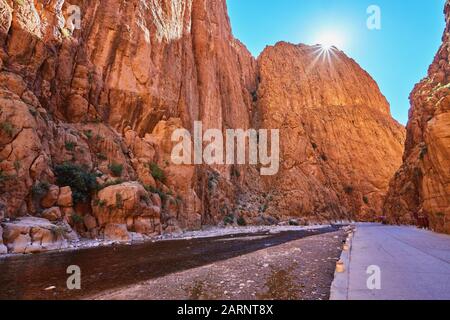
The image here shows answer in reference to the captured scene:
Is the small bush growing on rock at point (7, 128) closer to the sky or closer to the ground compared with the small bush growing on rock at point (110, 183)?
closer to the sky

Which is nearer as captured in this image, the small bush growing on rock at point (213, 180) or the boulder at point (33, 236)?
the boulder at point (33, 236)

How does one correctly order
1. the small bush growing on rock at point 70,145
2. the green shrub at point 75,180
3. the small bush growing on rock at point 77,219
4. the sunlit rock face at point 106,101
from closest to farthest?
the sunlit rock face at point 106,101 → the small bush growing on rock at point 77,219 → the green shrub at point 75,180 → the small bush growing on rock at point 70,145

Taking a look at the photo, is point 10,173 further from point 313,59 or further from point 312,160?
point 313,59

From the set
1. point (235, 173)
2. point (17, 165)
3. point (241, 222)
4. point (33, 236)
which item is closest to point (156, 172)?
point (17, 165)

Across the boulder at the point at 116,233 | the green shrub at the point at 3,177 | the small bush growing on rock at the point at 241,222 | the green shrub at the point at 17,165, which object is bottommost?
the small bush growing on rock at the point at 241,222

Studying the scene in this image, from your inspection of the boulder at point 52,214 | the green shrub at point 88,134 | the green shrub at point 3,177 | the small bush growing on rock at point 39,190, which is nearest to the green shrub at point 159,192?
the green shrub at point 88,134

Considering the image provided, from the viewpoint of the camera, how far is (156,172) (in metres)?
35.0

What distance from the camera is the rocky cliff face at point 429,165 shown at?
19.6m

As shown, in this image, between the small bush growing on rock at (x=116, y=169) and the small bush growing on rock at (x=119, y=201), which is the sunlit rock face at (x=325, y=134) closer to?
the small bush growing on rock at (x=116, y=169)

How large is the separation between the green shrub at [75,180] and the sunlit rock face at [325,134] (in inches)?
1724

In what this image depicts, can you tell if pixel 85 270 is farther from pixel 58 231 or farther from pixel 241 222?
pixel 241 222

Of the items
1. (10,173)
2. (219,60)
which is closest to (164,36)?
(219,60)

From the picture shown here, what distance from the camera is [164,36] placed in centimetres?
4384

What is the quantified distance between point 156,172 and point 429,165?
1026 inches
